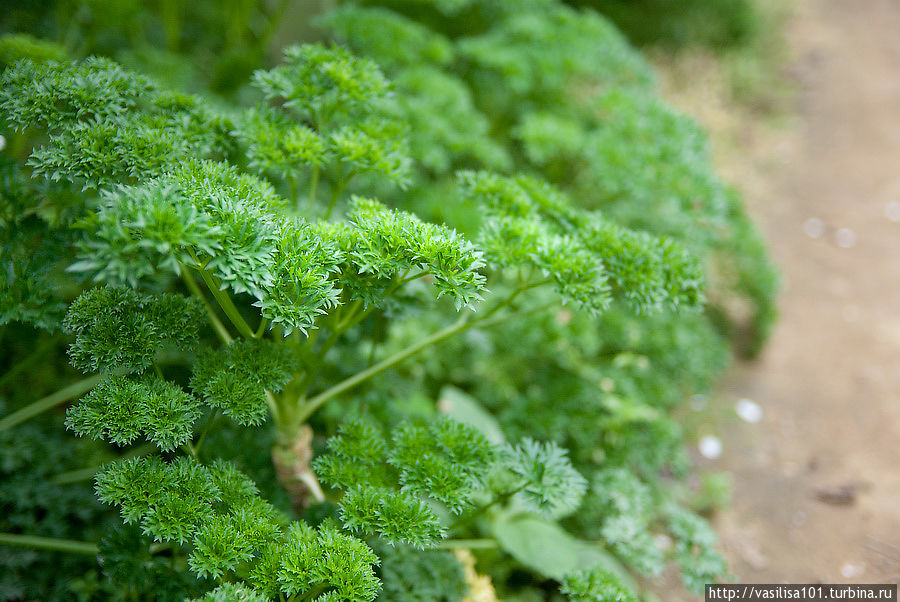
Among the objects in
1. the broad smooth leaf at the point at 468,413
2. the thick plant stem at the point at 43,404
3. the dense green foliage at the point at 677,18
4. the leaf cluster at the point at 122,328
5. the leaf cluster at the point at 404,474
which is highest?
the dense green foliage at the point at 677,18

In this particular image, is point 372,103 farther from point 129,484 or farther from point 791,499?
point 791,499

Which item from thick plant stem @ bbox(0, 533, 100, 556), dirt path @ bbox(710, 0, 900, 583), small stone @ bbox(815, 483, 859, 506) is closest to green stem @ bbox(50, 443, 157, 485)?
thick plant stem @ bbox(0, 533, 100, 556)

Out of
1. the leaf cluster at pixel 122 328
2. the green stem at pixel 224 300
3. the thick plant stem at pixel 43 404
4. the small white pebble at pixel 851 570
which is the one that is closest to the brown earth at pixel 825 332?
the small white pebble at pixel 851 570

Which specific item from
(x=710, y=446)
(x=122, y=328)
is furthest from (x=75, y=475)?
(x=710, y=446)

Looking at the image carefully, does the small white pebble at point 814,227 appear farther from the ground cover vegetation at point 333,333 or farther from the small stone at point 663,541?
the small stone at point 663,541

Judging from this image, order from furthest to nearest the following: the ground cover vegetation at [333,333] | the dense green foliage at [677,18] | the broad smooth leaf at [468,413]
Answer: the dense green foliage at [677,18]
the broad smooth leaf at [468,413]
the ground cover vegetation at [333,333]

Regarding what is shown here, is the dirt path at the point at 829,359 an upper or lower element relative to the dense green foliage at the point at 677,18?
lower

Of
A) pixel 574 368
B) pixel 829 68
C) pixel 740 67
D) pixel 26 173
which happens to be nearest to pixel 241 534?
pixel 26 173

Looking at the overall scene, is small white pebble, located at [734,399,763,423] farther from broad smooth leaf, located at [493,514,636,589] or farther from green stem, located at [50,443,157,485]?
green stem, located at [50,443,157,485]
